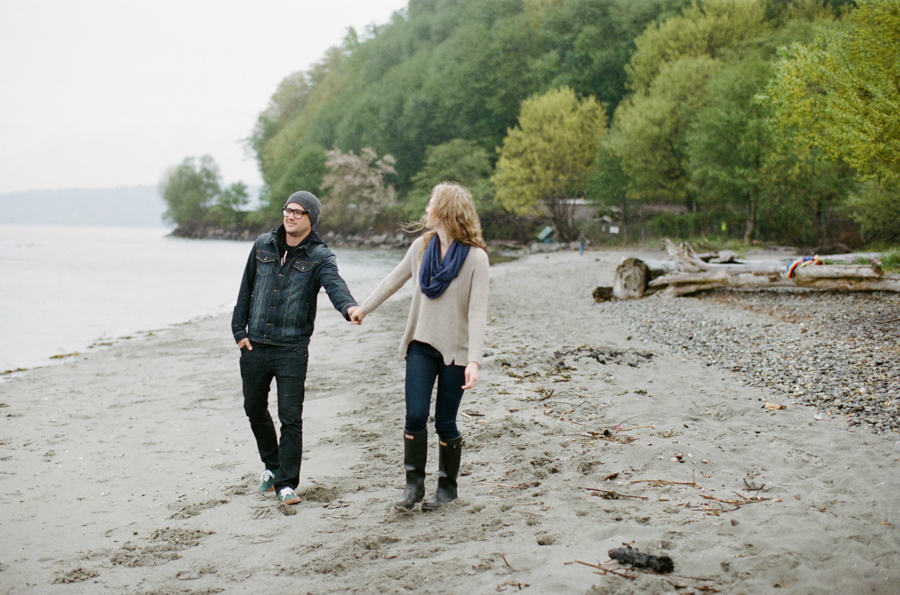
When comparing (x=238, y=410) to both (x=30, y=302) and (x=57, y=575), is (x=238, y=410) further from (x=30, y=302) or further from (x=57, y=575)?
(x=30, y=302)

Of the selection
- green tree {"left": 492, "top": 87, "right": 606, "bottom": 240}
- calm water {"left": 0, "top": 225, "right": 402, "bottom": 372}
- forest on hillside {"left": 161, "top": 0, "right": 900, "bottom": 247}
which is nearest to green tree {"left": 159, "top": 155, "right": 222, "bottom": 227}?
forest on hillside {"left": 161, "top": 0, "right": 900, "bottom": 247}

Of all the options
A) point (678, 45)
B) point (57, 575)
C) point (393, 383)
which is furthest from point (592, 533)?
point (678, 45)

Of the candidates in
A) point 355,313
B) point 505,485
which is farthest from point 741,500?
point 355,313

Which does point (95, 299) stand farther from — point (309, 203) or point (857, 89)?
point (857, 89)

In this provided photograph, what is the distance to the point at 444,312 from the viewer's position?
3879 mm

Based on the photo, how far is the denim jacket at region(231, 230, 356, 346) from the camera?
170 inches

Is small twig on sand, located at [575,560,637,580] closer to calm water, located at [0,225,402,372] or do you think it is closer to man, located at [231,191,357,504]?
man, located at [231,191,357,504]

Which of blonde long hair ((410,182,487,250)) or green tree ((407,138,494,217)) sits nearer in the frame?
blonde long hair ((410,182,487,250))

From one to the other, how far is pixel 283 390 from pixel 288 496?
711mm

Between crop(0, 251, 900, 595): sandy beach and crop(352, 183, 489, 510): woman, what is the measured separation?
61 centimetres

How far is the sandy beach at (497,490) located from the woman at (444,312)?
24.1 inches

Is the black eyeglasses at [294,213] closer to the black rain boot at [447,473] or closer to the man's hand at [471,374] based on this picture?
the man's hand at [471,374]

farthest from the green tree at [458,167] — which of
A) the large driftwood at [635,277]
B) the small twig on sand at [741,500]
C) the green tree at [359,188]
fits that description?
the small twig on sand at [741,500]

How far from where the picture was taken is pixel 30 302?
22.2m
